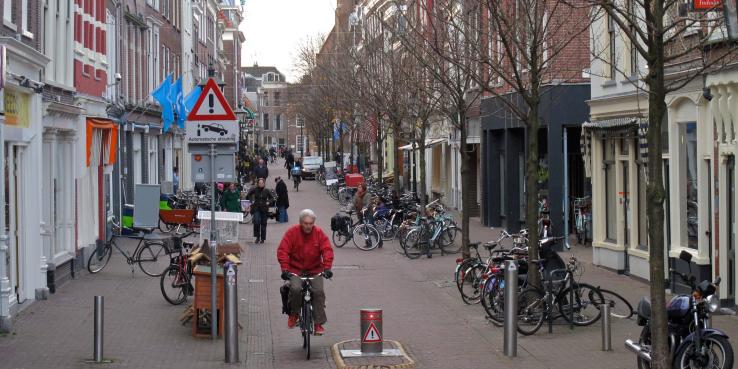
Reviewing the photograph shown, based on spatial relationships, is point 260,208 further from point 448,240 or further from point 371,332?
point 371,332

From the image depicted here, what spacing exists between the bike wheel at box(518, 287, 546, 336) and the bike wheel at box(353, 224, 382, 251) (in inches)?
537

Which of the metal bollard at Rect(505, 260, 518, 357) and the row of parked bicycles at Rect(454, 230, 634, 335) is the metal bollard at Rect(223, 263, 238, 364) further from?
the row of parked bicycles at Rect(454, 230, 634, 335)

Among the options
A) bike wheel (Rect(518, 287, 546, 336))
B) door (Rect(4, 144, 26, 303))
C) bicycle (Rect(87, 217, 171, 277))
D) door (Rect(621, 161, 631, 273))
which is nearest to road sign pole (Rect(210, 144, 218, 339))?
door (Rect(4, 144, 26, 303))

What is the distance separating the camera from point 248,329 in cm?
1494

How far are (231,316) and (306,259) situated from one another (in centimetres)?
129

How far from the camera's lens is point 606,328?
12.6 meters

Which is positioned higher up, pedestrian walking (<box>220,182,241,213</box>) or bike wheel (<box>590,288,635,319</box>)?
pedestrian walking (<box>220,182,241,213</box>)

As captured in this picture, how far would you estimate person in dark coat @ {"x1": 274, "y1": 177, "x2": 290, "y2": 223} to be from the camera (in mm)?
34906

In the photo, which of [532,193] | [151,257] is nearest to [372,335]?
[532,193]

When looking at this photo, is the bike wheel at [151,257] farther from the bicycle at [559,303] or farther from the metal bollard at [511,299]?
the metal bollard at [511,299]

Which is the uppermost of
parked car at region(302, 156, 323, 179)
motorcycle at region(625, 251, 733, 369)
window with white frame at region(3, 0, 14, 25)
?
window with white frame at region(3, 0, 14, 25)

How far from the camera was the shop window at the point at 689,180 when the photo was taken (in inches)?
683

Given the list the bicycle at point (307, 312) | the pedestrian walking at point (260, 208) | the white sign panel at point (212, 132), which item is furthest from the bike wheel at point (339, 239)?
the bicycle at point (307, 312)

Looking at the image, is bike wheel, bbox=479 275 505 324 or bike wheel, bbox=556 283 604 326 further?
bike wheel, bbox=479 275 505 324
